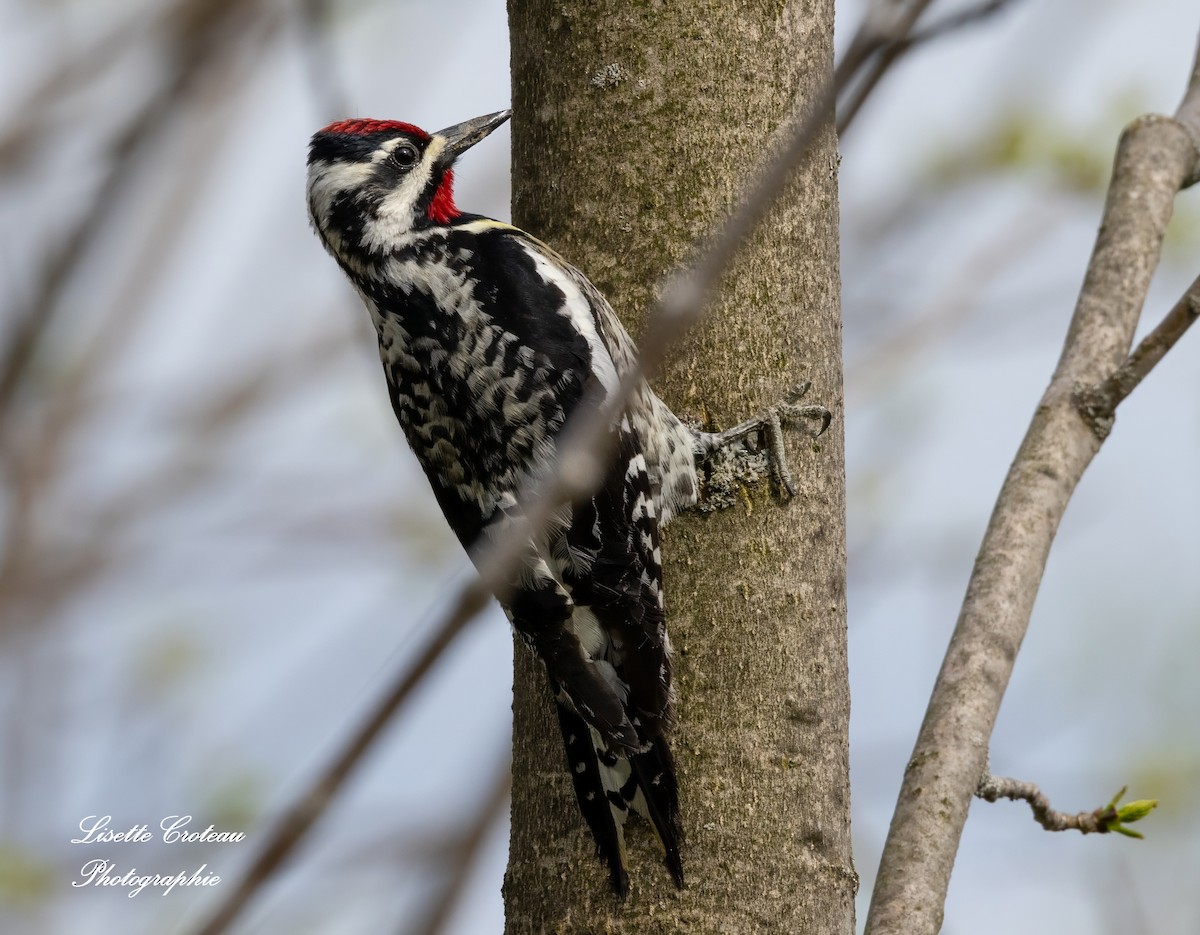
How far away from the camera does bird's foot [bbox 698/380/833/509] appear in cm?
238

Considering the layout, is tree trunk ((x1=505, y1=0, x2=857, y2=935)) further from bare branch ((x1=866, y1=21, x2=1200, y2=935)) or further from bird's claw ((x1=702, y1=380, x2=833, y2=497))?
bare branch ((x1=866, y1=21, x2=1200, y2=935))

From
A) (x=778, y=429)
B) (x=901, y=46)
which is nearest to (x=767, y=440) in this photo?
(x=778, y=429)

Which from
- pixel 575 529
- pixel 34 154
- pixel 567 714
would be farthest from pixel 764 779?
pixel 34 154

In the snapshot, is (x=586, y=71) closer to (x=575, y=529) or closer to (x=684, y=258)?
(x=684, y=258)

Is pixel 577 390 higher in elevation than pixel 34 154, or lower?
higher

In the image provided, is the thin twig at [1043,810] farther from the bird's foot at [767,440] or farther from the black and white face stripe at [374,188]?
the black and white face stripe at [374,188]

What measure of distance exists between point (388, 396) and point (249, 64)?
1.69 metres

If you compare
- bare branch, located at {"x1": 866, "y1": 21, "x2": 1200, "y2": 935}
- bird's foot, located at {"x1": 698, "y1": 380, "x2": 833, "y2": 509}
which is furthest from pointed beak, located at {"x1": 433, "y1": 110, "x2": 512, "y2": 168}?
bare branch, located at {"x1": 866, "y1": 21, "x2": 1200, "y2": 935}

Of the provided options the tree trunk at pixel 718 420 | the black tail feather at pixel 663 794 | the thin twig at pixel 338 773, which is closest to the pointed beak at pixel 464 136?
the tree trunk at pixel 718 420

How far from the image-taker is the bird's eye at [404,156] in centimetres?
341

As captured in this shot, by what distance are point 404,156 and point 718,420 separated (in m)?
1.30

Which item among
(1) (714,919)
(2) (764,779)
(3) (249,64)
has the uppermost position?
(3) (249,64)

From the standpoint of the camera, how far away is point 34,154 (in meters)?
1.18

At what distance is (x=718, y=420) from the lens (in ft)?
8.49
